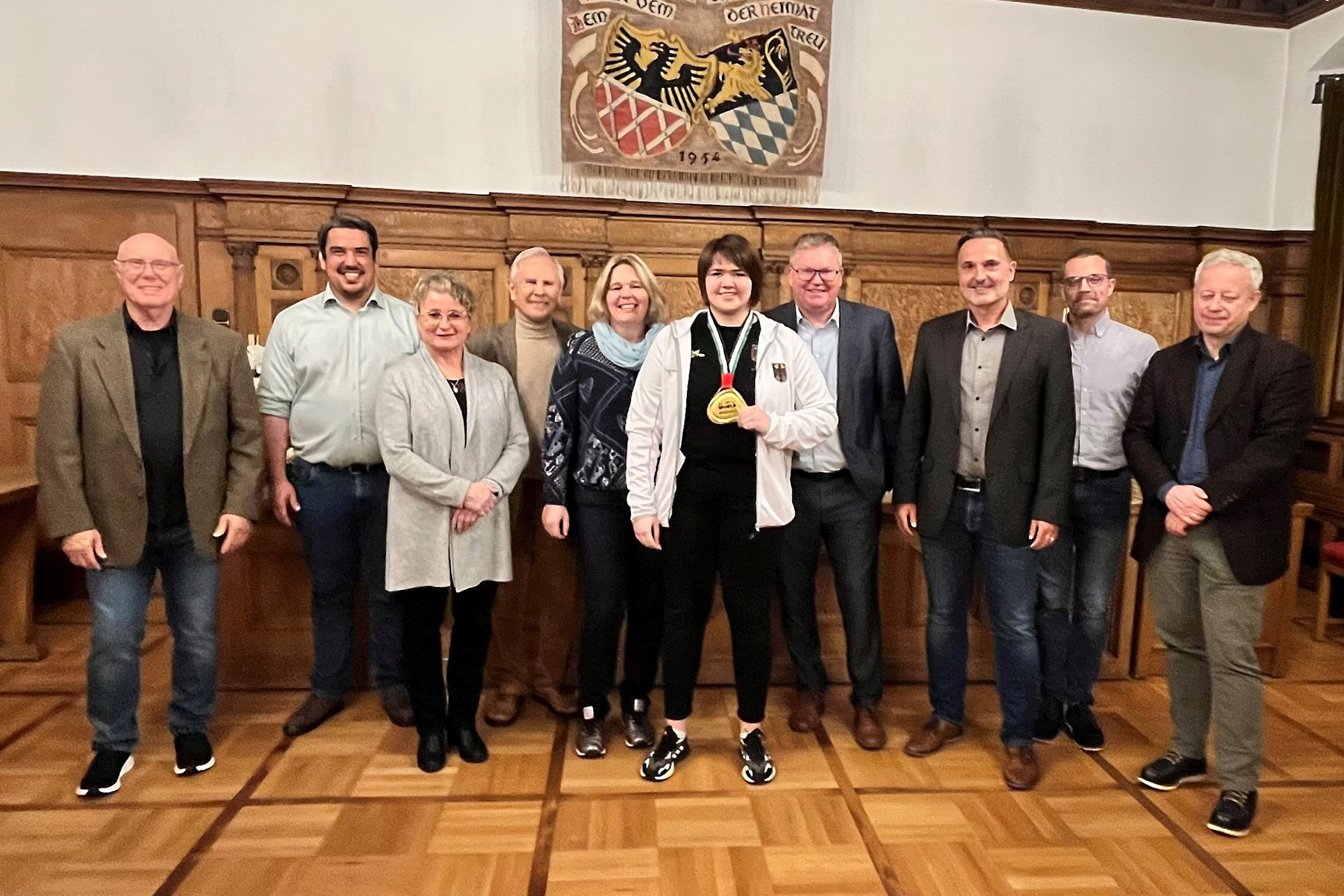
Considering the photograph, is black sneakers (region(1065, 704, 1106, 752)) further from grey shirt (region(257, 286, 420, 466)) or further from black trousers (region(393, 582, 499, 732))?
grey shirt (region(257, 286, 420, 466))

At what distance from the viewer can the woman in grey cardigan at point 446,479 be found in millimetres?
2162

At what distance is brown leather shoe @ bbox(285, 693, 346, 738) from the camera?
8.46 feet

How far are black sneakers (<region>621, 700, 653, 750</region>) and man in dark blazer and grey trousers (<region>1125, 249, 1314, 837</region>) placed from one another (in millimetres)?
1514

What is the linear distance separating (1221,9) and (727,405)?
4.37 metres

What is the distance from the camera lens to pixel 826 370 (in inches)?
97.0

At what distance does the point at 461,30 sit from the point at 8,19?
2.07 meters

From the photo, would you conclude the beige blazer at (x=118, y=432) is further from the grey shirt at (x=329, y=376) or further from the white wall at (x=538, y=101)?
the white wall at (x=538, y=101)

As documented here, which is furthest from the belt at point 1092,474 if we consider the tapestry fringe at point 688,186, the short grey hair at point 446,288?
the tapestry fringe at point 688,186

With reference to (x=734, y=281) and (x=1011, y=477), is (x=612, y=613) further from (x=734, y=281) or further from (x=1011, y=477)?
(x=1011, y=477)

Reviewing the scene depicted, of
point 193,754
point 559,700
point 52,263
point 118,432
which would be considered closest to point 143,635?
point 193,754

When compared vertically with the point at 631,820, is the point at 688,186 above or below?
above

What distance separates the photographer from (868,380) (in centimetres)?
248

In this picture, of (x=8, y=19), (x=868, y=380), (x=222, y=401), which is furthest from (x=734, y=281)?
(x=8, y=19)

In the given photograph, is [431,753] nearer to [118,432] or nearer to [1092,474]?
[118,432]
